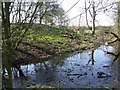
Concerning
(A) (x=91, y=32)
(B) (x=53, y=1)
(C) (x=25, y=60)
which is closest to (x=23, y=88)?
(C) (x=25, y=60)

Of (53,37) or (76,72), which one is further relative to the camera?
(76,72)

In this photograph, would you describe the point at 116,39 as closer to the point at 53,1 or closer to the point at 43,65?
the point at 43,65

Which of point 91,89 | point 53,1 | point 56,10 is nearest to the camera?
point 53,1

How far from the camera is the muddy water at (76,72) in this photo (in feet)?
7.03

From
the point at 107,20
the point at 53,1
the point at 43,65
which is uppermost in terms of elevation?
the point at 53,1

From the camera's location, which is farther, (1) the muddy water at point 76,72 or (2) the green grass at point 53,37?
(1) the muddy water at point 76,72

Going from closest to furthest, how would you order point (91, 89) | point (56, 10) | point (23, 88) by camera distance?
point (56, 10), point (23, 88), point (91, 89)

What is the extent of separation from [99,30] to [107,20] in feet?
0.36

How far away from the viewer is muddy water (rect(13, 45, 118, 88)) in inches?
84.4

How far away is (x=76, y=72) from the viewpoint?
2.40m

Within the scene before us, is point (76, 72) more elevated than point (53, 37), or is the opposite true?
point (53, 37)

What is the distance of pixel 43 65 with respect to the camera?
2.40 meters

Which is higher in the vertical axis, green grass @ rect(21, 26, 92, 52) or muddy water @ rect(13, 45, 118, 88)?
green grass @ rect(21, 26, 92, 52)

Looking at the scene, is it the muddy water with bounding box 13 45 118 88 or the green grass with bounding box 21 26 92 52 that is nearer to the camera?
the green grass with bounding box 21 26 92 52
